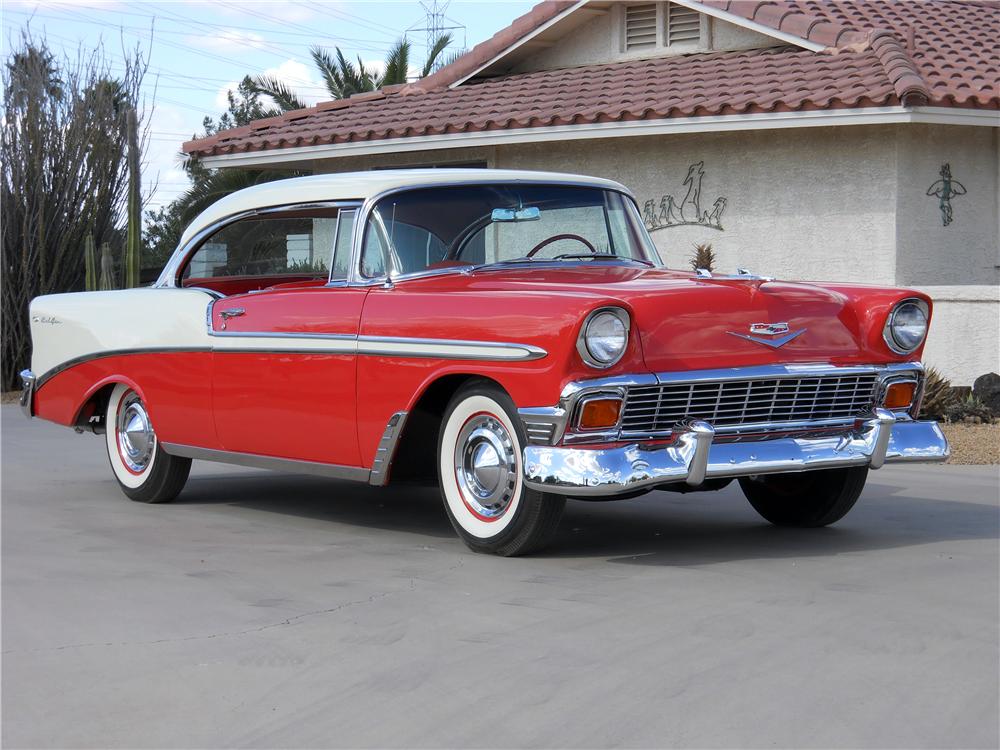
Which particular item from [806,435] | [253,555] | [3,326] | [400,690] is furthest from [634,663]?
[3,326]

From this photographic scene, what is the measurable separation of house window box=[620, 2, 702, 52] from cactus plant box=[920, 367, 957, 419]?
5.80 metres

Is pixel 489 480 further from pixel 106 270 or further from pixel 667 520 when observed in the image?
pixel 106 270

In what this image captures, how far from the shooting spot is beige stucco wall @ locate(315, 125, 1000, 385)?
42.2ft

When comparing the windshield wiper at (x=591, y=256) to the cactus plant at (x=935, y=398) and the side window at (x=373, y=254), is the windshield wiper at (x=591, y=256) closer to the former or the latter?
the side window at (x=373, y=254)

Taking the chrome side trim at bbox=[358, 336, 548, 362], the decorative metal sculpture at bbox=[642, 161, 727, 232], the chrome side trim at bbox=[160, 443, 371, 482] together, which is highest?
the decorative metal sculpture at bbox=[642, 161, 727, 232]

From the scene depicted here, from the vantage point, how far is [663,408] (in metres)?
5.97

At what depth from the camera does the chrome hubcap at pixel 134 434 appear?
8.37 m

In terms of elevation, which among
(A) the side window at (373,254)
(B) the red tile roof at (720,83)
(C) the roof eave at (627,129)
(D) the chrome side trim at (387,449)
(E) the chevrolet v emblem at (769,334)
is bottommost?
(D) the chrome side trim at (387,449)

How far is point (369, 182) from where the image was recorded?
7.21 m

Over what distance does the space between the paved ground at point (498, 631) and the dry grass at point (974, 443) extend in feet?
8.09

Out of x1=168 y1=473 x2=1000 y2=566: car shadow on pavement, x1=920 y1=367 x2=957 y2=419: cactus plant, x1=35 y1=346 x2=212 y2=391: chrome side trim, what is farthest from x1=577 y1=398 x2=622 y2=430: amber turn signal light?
x1=920 y1=367 x2=957 y2=419: cactus plant

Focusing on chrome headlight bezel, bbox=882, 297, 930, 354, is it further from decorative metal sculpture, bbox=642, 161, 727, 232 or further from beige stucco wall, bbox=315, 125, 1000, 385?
decorative metal sculpture, bbox=642, 161, 727, 232

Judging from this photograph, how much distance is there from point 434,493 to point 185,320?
1799mm

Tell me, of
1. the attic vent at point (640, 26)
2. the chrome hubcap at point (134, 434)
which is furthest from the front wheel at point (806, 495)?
the attic vent at point (640, 26)
